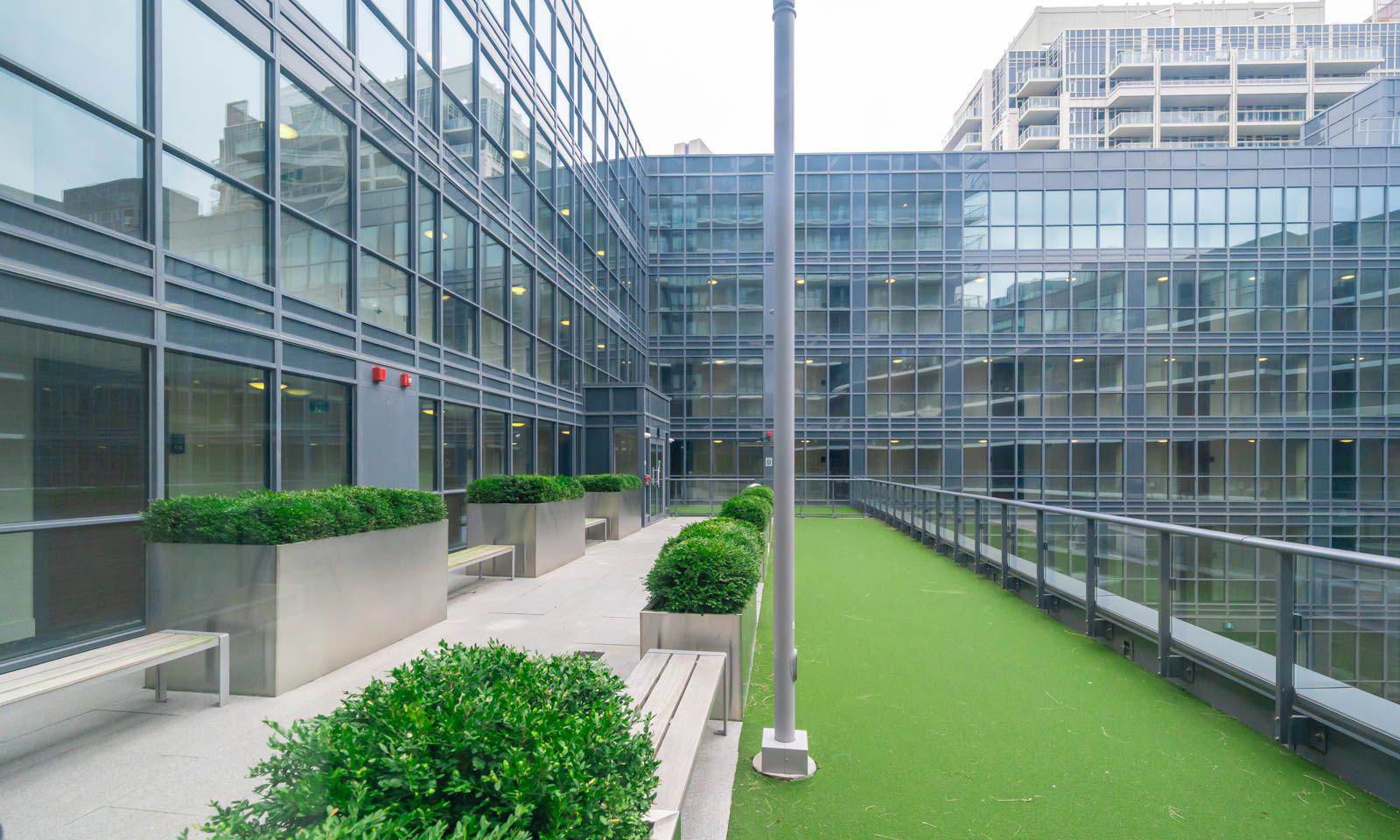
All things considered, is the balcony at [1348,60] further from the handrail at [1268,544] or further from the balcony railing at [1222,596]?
the handrail at [1268,544]

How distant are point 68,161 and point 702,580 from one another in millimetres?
7029

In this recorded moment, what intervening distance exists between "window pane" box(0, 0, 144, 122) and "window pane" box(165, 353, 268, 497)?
8.22ft

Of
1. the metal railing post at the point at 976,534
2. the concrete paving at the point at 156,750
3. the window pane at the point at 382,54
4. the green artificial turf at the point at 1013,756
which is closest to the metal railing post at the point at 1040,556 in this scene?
the green artificial turf at the point at 1013,756

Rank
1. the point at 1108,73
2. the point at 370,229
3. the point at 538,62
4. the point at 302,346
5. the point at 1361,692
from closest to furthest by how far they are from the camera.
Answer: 1. the point at 1361,692
2. the point at 302,346
3. the point at 370,229
4. the point at 538,62
5. the point at 1108,73

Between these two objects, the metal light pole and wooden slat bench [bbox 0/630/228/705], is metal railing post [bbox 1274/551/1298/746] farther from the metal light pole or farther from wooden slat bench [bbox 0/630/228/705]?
wooden slat bench [bbox 0/630/228/705]

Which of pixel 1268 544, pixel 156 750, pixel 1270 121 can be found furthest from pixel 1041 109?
pixel 156 750

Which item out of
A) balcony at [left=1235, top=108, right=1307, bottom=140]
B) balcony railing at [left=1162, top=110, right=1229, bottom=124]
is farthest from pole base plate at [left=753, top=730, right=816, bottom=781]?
balcony at [left=1235, top=108, right=1307, bottom=140]

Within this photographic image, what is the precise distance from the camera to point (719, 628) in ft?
16.8

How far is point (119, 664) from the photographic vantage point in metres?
4.78

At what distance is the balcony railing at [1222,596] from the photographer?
4.27 m

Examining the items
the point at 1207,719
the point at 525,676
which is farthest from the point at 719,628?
the point at 1207,719

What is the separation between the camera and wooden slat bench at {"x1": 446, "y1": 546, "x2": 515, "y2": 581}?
930 centimetres

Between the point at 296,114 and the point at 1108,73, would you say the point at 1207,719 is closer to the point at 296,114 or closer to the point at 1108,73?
the point at 296,114

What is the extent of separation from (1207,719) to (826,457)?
2528cm
